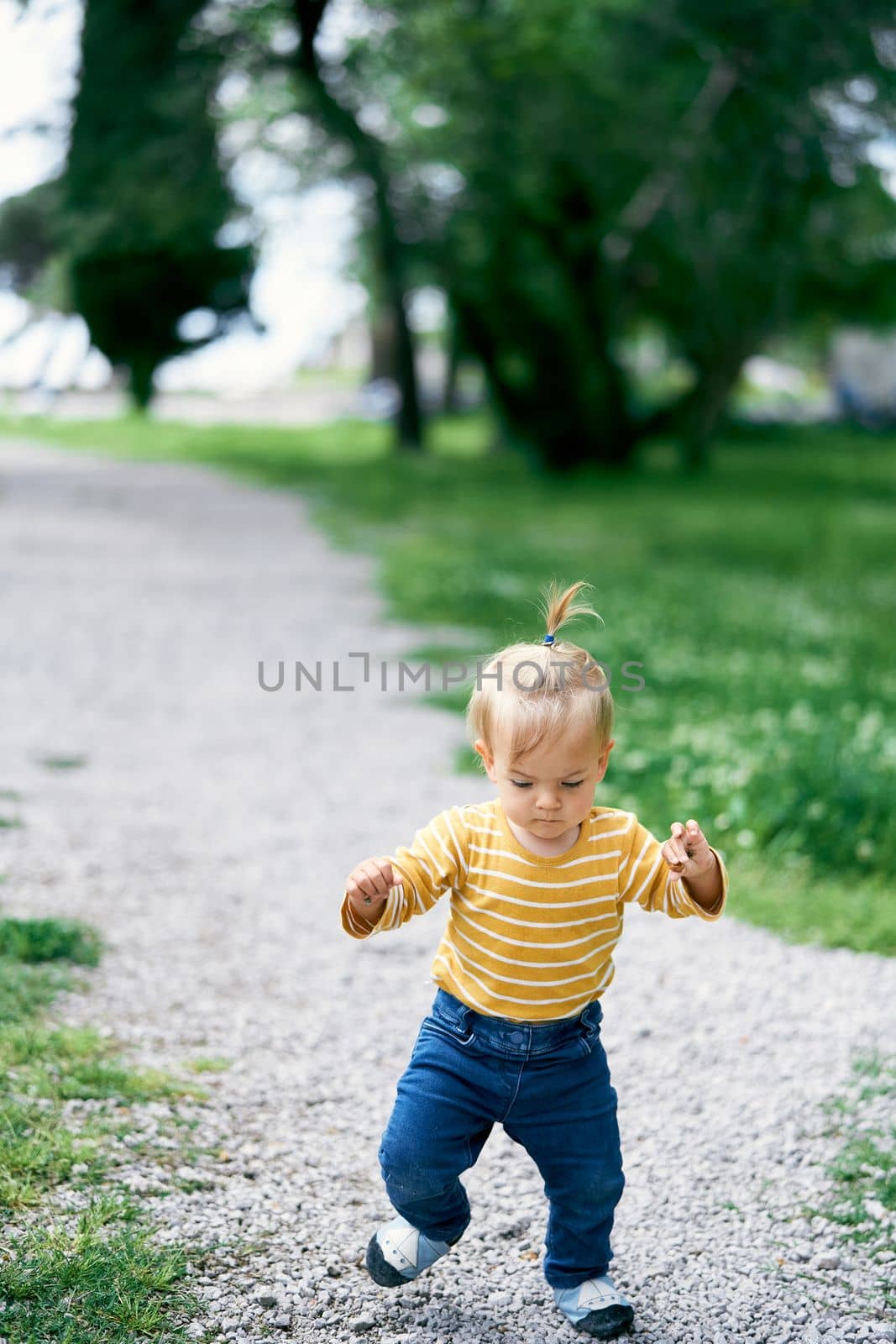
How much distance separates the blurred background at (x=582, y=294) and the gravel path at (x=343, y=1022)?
2.41ft

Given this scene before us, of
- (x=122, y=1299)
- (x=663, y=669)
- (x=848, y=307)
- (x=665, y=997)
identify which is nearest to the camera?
(x=122, y=1299)

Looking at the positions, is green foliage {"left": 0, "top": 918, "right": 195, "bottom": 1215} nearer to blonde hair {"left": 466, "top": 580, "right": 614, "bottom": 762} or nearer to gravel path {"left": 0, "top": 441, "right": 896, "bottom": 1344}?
gravel path {"left": 0, "top": 441, "right": 896, "bottom": 1344}

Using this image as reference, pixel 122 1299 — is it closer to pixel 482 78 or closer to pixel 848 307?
pixel 482 78

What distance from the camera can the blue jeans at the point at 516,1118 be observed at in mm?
2607

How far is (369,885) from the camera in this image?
254cm

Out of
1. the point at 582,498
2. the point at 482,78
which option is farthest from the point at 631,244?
the point at 582,498

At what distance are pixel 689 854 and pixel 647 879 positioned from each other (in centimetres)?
14

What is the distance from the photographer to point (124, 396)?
4269 cm

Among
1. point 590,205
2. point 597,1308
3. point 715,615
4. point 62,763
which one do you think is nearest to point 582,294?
point 590,205

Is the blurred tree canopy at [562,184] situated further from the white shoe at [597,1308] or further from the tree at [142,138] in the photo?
the white shoe at [597,1308]

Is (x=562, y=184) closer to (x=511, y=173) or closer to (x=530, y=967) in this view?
(x=511, y=173)

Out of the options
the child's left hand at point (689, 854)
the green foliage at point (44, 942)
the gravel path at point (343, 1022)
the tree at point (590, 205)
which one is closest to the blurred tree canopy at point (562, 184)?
the tree at point (590, 205)

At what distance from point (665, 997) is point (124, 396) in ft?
135

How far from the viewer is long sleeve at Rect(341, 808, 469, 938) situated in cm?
259
